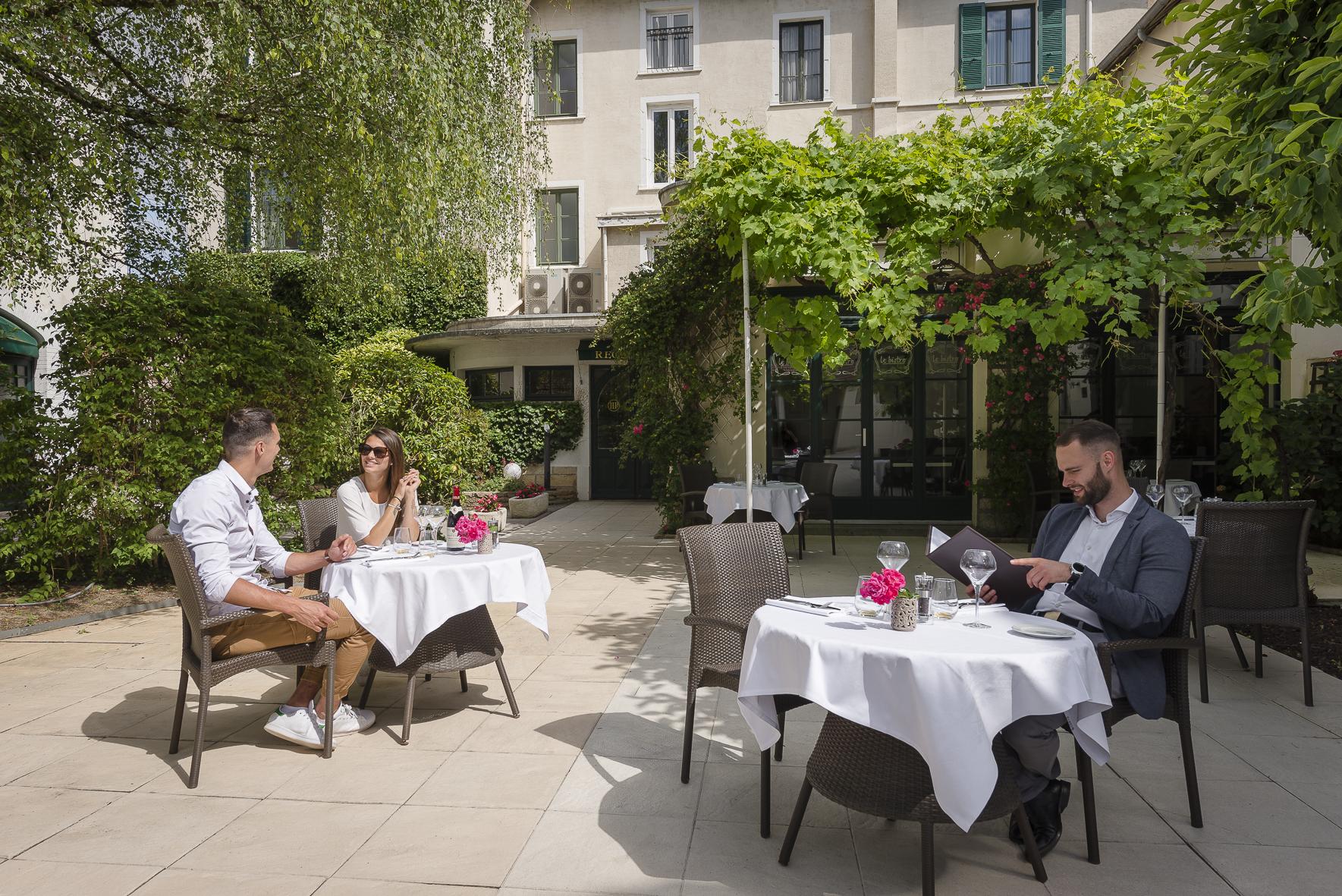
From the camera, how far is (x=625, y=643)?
5.45 metres

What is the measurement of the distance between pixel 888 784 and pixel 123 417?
20.7 feet

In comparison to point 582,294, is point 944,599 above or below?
below

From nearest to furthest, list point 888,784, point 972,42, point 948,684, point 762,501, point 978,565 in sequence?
point 948,684, point 888,784, point 978,565, point 762,501, point 972,42

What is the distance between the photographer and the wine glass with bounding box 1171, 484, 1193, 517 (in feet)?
18.4

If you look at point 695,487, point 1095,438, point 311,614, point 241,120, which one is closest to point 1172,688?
point 1095,438

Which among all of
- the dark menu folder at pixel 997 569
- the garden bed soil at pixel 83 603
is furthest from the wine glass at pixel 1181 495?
the garden bed soil at pixel 83 603

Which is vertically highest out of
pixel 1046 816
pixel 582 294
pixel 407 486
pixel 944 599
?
pixel 582 294

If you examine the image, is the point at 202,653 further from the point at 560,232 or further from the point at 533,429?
the point at 560,232

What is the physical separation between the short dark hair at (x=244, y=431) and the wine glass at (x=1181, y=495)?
5.56 meters

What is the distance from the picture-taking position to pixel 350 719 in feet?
12.7

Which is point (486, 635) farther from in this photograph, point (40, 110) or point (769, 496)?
point (40, 110)

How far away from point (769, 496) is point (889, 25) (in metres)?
10.4

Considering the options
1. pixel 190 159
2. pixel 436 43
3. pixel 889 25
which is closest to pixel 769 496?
pixel 436 43

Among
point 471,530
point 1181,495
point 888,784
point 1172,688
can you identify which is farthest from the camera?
point 1181,495
